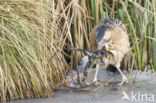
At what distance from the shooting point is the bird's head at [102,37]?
4.88 metres

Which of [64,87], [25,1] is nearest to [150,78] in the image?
[64,87]

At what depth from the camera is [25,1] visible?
4.78 meters

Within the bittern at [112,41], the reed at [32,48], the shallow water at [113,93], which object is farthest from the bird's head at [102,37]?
the shallow water at [113,93]

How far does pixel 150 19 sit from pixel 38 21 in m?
1.88

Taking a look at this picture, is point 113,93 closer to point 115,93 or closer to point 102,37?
point 115,93

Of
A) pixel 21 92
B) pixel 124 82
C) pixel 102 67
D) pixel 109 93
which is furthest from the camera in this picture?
pixel 102 67

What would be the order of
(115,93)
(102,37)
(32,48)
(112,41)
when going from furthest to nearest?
(112,41)
(102,37)
(115,93)
(32,48)

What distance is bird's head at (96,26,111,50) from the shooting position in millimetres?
4879

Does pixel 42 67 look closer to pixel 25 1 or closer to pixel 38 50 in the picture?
pixel 38 50

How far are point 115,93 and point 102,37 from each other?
84cm

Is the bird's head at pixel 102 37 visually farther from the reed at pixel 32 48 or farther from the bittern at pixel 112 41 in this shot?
the reed at pixel 32 48

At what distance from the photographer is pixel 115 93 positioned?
4.68 m

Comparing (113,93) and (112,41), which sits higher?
(112,41)

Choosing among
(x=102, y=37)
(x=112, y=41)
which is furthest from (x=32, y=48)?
(x=112, y=41)
